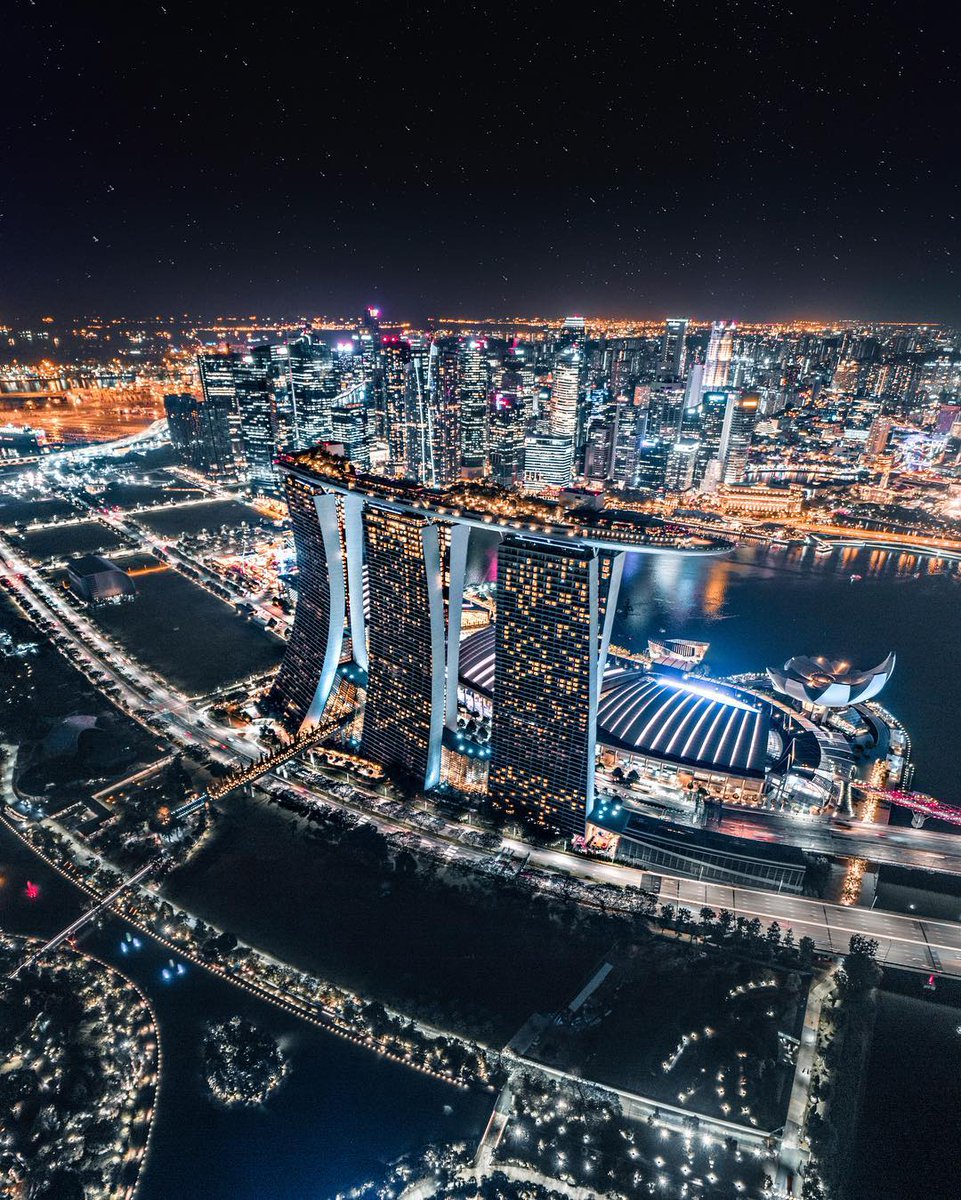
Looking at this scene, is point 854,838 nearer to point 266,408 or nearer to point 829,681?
point 829,681

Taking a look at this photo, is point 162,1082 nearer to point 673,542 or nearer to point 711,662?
point 673,542

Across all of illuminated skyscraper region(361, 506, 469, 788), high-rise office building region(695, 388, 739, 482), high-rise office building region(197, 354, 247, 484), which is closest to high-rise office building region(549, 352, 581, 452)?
high-rise office building region(695, 388, 739, 482)

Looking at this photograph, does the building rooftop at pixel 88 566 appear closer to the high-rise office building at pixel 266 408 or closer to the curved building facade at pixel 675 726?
the high-rise office building at pixel 266 408

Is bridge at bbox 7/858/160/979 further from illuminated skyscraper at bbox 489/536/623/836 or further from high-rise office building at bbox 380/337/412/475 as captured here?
high-rise office building at bbox 380/337/412/475

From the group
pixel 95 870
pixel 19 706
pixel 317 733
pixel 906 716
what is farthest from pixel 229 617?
pixel 906 716

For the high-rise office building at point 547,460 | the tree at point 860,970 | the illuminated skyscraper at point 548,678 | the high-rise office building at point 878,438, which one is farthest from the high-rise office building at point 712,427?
the tree at point 860,970
